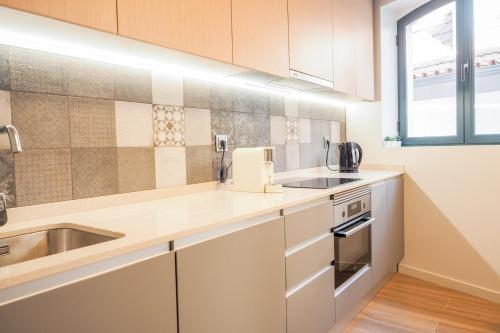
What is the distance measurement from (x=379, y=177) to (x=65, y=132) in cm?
203

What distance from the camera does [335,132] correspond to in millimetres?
3180

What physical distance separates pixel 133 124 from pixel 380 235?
6.26ft

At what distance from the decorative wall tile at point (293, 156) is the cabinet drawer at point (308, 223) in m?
0.84

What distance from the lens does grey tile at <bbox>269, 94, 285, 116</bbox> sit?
2.41m

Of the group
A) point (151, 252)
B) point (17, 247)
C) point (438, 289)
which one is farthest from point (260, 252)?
point (438, 289)

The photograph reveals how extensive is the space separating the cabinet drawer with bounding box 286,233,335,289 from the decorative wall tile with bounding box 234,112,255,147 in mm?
800

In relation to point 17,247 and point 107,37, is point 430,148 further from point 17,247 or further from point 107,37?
point 17,247

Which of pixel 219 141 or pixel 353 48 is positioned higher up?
pixel 353 48

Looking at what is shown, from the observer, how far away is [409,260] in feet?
9.57

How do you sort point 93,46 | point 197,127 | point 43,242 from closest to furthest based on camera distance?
point 43,242 → point 93,46 → point 197,127

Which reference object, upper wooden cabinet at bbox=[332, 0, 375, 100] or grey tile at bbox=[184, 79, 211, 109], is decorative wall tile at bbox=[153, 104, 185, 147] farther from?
upper wooden cabinet at bbox=[332, 0, 375, 100]

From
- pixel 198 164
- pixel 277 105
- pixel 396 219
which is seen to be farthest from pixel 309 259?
pixel 396 219

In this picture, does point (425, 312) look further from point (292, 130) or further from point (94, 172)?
point (94, 172)

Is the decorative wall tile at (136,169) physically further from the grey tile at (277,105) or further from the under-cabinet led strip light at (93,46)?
the grey tile at (277,105)
